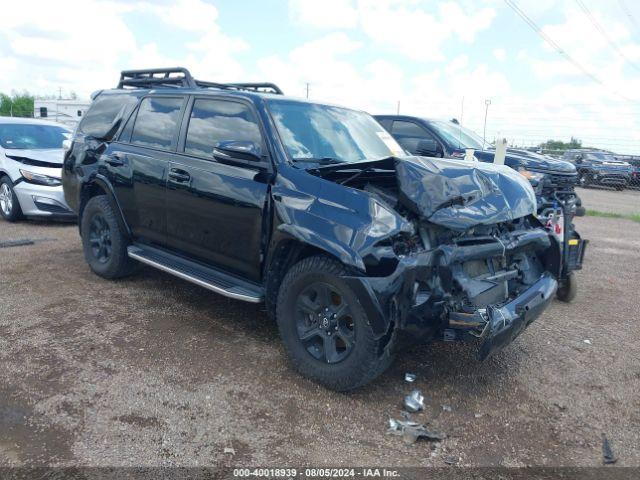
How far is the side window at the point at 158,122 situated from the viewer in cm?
507

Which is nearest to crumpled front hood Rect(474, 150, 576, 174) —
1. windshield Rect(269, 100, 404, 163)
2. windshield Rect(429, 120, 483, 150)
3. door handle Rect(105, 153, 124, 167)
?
windshield Rect(429, 120, 483, 150)

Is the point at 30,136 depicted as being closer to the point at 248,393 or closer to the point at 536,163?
the point at 248,393

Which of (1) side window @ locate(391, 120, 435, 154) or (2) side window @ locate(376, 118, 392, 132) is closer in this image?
(1) side window @ locate(391, 120, 435, 154)

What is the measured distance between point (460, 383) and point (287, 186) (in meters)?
1.85

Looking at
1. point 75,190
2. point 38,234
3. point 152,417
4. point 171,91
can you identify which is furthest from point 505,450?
point 38,234

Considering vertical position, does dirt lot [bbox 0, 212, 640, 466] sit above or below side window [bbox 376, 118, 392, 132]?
below

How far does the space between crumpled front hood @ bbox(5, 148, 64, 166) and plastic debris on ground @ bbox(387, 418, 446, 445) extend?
7.79 meters

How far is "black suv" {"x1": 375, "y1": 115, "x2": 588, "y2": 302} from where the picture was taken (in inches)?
223

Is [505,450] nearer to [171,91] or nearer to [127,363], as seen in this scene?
[127,363]

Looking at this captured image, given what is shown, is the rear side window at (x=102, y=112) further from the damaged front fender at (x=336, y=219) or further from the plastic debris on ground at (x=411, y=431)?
the plastic debris on ground at (x=411, y=431)

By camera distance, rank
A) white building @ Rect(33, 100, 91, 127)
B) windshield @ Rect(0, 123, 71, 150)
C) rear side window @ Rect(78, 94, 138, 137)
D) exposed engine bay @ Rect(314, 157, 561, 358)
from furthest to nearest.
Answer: white building @ Rect(33, 100, 91, 127), windshield @ Rect(0, 123, 71, 150), rear side window @ Rect(78, 94, 138, 137), exposed engine bay @ Rect(314, 157, 561, 358)

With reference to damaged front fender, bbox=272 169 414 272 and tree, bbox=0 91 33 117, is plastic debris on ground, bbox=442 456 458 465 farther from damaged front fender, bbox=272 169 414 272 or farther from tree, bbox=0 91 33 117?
tree, bbox=0 91 33 117

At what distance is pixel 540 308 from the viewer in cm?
387

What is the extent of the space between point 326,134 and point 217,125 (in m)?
0.92
